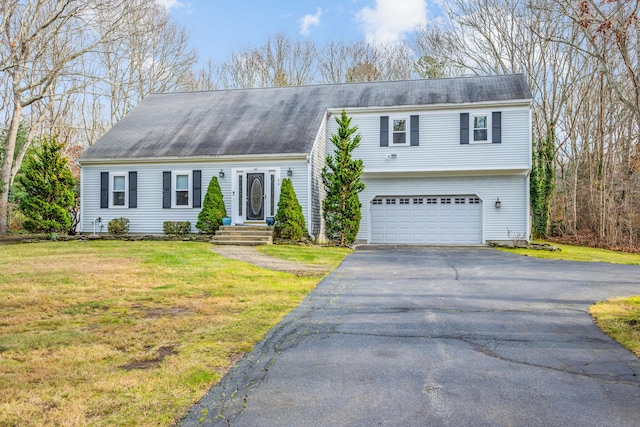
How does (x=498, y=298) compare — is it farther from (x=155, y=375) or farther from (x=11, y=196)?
(x=11, y=196)

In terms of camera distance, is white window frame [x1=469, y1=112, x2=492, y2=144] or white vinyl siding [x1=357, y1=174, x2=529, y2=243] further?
white vinyl siding [x1=357, y1=174, x2=529, y2=243]

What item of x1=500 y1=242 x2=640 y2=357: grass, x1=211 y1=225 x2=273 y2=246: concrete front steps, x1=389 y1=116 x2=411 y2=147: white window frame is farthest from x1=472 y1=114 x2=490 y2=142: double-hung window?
x1=500 y1=242 x2=640 y2=357: grass

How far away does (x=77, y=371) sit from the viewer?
12.3 feet

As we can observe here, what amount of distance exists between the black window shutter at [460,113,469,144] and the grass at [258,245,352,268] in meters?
6.77

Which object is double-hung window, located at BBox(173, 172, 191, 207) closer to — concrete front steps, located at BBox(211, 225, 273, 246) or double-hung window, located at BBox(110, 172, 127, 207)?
double-hung window, located at BBox(110, 172, 127, 207)

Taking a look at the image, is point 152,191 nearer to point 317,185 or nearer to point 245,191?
point 245,191

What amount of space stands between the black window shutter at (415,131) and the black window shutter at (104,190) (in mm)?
12030

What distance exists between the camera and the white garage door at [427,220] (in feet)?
59.2

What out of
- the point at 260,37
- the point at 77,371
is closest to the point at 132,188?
the point at 77,371

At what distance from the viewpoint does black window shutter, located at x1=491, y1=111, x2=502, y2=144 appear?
56.9 ft

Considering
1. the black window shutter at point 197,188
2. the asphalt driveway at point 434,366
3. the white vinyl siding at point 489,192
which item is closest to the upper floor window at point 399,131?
the white vinyl siding at point 489,192

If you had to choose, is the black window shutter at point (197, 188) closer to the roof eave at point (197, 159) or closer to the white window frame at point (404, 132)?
the roof eave at point (197, 159)

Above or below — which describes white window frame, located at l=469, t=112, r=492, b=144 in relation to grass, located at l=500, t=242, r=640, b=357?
above

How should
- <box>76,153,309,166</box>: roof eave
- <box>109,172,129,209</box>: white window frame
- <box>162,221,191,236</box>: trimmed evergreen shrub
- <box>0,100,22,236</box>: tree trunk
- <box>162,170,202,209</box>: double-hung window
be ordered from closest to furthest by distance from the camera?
<box>76,153,309,166</box>: roof eave
<box>162,221,191,236</box>: trimmed evergreen shrub
<box>162,170,202,209</box>: double-hung window
<box>109,172,129,209</box>: white window frame
<box>0,100,22,236</box>: tree trunk
